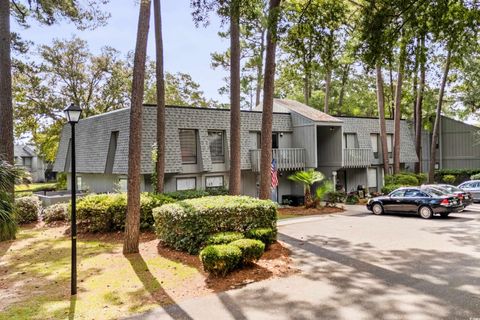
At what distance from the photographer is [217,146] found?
822 inches

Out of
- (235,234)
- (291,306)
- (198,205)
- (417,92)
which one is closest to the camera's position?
(291,306)

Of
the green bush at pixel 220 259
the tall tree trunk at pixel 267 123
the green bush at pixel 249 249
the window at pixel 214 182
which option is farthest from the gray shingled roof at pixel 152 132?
the green bush at pixel 220 259

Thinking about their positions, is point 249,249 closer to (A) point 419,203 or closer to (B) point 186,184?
(A) point 419,203

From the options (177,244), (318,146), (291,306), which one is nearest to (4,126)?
(177,244)

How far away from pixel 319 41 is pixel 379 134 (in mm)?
18891

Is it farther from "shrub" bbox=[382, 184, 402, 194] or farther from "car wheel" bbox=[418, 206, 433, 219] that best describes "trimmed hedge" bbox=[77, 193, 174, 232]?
"shrub" bbox=[382, 184, 402, 194]

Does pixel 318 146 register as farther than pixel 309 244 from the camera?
Yes

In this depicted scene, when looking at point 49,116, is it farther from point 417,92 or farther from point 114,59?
point 417,92

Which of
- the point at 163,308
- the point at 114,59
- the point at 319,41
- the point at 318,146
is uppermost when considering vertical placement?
the point at 114,59

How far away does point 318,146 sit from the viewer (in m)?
25.2

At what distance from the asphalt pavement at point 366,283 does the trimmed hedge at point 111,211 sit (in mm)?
4983

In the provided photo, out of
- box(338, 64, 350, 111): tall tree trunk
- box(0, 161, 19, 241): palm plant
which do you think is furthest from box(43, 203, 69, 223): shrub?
box(338, 64, 350, 111): tall tree trunk

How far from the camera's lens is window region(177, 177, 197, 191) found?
63.8 feet

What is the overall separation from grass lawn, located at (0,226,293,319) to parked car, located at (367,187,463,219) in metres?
8.71
